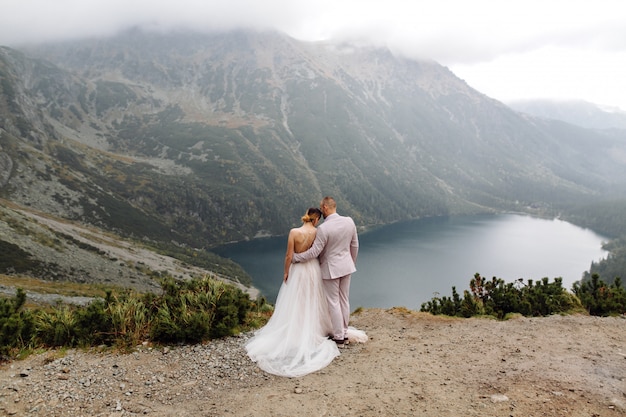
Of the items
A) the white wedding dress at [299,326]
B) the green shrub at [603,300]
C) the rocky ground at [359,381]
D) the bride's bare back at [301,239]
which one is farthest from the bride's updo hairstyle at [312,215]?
the green shrub at [603,300]

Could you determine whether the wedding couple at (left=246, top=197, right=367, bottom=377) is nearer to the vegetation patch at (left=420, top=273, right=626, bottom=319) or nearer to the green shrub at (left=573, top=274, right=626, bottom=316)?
the vegetation patch at (left=420, top=273, right=626, bottom=319)

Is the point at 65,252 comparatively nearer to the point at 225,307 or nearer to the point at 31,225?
the point at 31,225

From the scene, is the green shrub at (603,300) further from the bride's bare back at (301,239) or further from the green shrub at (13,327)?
the green shrub at (13,327)

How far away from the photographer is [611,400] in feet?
21.1

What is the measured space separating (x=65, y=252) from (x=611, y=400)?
4237 inches

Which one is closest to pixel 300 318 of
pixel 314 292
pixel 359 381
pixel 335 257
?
pixel 314 292

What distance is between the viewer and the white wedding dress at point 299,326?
9.06m

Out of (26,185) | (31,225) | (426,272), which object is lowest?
(426,272)

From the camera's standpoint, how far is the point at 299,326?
31.5ft

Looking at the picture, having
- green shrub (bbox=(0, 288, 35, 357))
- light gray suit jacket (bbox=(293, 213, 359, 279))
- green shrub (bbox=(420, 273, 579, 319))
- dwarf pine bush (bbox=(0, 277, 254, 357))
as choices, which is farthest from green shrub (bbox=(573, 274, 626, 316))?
green shrub (bbox=(0, 288, 35, 357))

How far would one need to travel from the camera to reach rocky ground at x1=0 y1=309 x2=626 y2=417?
6.60 metres

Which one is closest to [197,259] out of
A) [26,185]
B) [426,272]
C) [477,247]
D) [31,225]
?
[31,225]

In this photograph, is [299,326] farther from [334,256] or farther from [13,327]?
[13,327]

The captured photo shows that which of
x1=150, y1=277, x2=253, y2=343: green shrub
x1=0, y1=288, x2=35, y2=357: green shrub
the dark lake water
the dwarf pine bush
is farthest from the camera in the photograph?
the dark lake water
